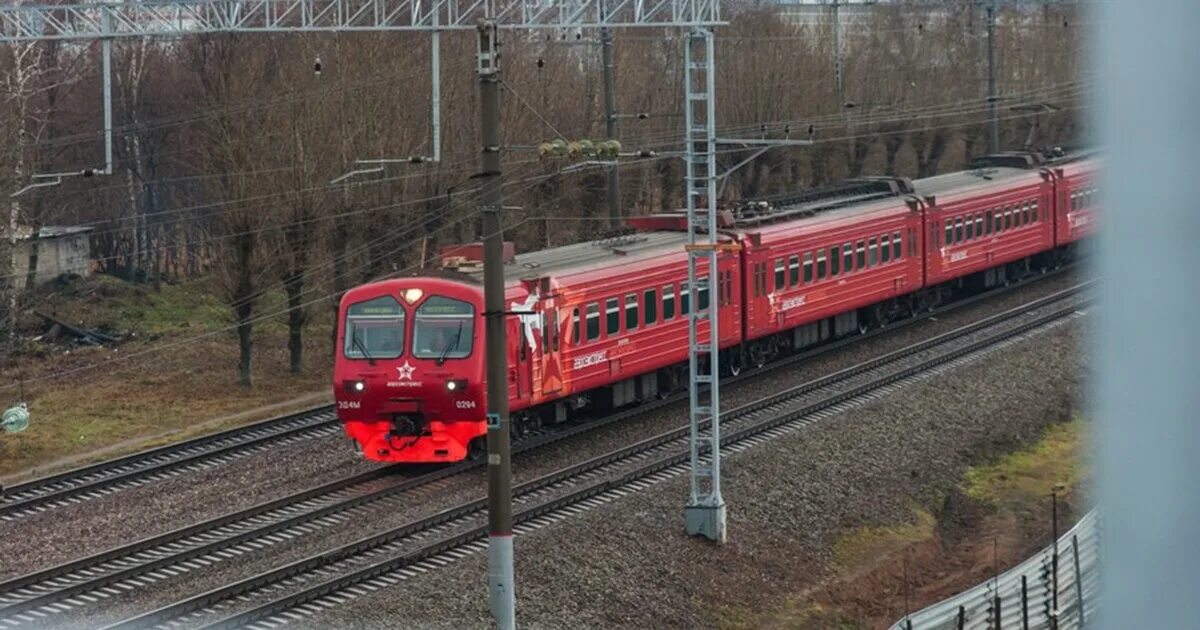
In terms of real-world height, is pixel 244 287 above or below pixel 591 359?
above

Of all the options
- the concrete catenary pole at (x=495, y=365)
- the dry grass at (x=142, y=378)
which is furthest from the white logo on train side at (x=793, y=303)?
the concrete catenary pole at (x=495, y=365)

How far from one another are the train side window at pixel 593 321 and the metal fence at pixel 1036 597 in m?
7.13

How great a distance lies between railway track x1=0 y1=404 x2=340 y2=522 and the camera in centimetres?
1838

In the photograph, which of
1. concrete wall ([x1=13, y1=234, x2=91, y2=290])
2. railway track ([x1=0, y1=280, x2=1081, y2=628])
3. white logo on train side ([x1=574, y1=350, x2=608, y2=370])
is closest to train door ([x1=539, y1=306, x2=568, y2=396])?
white logo on train side ([x1=574, y1=350, x2=608, y2=370])

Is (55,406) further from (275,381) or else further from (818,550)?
(818,550)

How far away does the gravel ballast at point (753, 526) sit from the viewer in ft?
47.9

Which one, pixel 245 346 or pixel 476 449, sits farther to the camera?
pixel 245 346

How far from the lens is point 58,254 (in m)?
36.5

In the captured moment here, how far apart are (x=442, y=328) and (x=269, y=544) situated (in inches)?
134

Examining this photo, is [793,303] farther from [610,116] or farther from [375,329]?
[375,329]

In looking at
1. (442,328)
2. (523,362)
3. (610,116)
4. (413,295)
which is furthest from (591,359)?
(610,116)

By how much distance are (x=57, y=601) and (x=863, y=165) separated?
35.5 metres

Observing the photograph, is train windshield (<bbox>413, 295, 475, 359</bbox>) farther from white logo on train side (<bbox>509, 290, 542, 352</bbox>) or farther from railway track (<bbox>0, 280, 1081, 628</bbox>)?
railway track (<bbox>0, 280, 1081, 628</bbox>)

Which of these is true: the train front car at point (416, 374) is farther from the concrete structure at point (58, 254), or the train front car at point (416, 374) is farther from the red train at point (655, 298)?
the concrete structure at point (58, 254)
